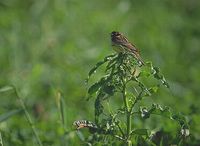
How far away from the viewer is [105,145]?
356cm

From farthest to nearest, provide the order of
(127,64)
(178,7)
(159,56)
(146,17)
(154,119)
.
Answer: (178,7)
(146,17)
(159,56)
(154,119)
(127,64)

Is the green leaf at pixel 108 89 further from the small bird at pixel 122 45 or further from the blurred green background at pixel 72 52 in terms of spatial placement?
Answer: the blurred green background at pixel 72 52

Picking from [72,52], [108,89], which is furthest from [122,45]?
[72,52]

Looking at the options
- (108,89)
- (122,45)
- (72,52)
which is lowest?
(108,89)

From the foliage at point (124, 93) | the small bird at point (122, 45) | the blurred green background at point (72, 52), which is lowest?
the foliage at point (124, 93)

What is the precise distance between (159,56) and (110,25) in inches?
30.0

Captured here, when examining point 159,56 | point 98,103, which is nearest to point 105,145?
point 98,103

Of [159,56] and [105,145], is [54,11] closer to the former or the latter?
[159,56]

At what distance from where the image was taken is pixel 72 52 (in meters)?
7.05

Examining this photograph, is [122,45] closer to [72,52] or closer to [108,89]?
[108,89]

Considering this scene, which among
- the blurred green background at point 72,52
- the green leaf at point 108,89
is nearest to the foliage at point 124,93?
the green leaf at point 108,89

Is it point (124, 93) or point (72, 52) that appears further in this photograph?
point (72, 52)

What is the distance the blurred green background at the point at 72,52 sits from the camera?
5.37m

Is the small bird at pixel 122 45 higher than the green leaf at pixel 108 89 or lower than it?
higher
